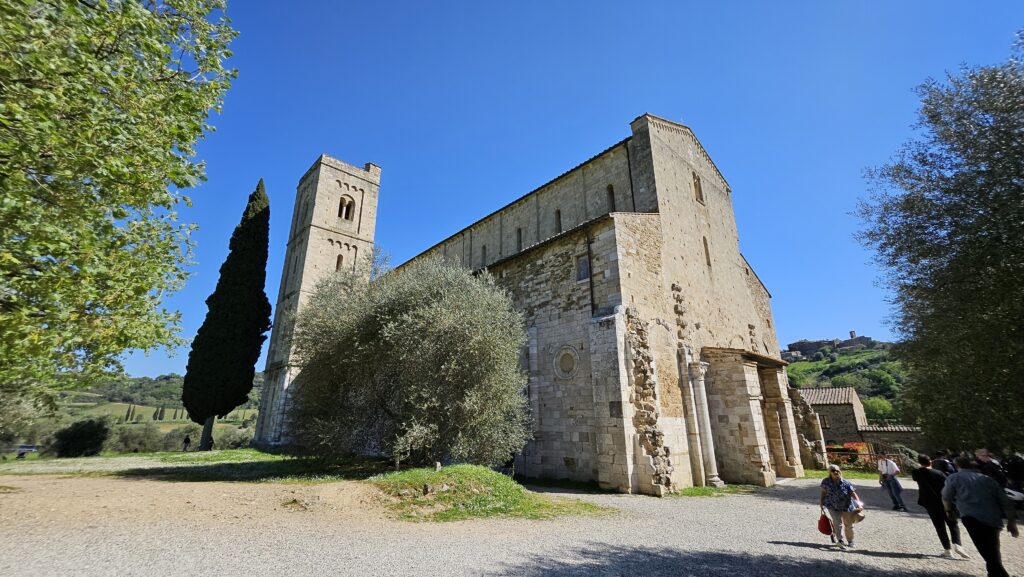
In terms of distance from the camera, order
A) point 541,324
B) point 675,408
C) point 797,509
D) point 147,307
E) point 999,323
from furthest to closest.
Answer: point 541,324
point 675,408
point 797,509
point 147,307
point 999,323

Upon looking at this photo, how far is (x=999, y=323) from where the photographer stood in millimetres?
6047

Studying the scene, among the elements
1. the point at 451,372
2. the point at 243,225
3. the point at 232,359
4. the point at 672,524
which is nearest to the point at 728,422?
the point at 672,524

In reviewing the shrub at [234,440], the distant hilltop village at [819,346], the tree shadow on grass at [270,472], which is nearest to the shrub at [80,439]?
the shrub at [234,440]

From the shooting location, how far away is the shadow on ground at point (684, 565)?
5500 millimetres

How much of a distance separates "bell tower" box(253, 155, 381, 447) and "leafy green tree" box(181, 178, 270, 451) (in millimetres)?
1828

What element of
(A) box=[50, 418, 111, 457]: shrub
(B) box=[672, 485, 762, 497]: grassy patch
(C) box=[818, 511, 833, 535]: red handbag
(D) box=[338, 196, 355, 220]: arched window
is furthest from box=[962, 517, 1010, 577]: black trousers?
(A) box=[50, 418, 111, 457]: shrub

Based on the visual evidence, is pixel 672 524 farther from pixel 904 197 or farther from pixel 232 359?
pixel 232 359

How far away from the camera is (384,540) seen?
6.64 metres

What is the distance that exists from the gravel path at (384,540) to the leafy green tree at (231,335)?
14993 mm

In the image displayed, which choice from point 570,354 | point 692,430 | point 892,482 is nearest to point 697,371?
point 692,430

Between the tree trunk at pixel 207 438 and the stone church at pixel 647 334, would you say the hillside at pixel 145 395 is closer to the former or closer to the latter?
the tree trunk at pixel 207 438

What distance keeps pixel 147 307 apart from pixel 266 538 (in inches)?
187

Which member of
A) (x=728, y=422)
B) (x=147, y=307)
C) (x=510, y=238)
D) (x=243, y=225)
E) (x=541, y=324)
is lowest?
(x=728, y=422)

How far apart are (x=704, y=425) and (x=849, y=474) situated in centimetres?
1008
